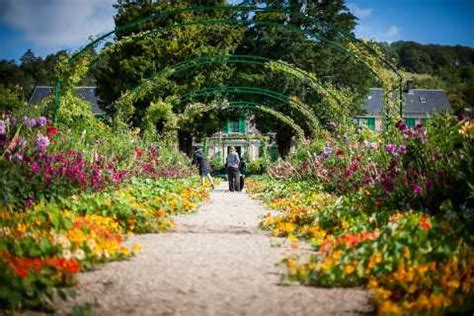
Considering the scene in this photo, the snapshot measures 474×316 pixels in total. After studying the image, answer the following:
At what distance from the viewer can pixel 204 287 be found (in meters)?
4.20

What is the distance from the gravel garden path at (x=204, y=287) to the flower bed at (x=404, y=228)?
0.81 ft

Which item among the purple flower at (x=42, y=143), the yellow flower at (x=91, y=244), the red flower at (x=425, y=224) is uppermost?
the purple flower at (x=42, y=143)

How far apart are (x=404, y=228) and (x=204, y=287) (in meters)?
1.78

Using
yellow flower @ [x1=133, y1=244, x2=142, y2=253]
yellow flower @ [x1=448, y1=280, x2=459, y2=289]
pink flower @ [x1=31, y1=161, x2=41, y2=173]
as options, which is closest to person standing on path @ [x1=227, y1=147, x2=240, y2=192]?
pink flower @ [x1=31, y1=161, x2=41, y2=173]

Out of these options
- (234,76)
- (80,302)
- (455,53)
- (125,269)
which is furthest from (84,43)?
(455,53)

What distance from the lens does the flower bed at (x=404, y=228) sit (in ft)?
13.0

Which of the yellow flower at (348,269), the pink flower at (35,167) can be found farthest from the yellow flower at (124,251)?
the pink flower at (35,167)

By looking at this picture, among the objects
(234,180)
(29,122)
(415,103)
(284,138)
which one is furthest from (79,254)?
(415,103)

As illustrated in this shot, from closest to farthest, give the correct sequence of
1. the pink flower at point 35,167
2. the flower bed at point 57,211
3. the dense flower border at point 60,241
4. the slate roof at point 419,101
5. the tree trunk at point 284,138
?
the dense flower border at point 60,241, the flower bed at point 57,211, the pink flower at point 35,167, the tree trunk at point 284,138, the slate roof at point 419,101

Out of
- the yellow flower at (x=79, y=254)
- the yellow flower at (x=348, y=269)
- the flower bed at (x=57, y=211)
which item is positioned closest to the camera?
the flower bed at (x=57, y=211)

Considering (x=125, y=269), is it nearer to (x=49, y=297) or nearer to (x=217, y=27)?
(x=49, y=297)

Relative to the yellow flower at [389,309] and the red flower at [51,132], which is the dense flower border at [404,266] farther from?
the red flower at [51,132]

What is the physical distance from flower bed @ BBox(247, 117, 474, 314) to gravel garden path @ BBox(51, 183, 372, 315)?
0.81ft

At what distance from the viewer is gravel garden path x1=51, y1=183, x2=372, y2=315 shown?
3.66 m
